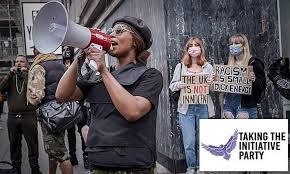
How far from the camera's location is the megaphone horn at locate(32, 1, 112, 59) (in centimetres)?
194

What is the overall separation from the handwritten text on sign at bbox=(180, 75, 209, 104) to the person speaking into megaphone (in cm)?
262

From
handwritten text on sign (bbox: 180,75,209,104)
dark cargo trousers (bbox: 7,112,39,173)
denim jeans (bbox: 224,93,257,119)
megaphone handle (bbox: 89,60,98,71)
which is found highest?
megaphone handle (bbox: 89,60,98,71)

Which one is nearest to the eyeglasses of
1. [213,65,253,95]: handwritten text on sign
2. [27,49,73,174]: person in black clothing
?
[27,49,73,174]: person in black clothing

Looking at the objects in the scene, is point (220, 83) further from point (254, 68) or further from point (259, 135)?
point (259, 135)

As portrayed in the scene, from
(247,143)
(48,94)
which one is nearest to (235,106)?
(247,143)

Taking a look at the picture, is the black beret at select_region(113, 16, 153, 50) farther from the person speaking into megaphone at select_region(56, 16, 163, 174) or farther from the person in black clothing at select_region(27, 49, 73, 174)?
the person in black clothing at select_region(27, 49, 73, 174)

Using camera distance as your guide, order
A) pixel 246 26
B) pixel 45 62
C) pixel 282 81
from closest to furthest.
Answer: pixel 282 81 < pixel 45 62 < pixel 246 26

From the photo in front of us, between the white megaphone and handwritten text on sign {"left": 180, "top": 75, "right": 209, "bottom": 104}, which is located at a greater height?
the white megaphone

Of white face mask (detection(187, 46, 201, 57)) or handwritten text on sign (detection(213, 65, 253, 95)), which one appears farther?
white face mask (detection(187, 46, 201, 57))

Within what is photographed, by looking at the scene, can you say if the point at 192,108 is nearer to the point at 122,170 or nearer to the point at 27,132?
the point at 27,132

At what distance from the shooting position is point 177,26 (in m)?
5.53

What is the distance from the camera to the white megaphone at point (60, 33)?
194 cm

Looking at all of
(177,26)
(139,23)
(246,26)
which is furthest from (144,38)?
(246,26)

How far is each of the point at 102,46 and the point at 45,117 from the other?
248 centimetres
